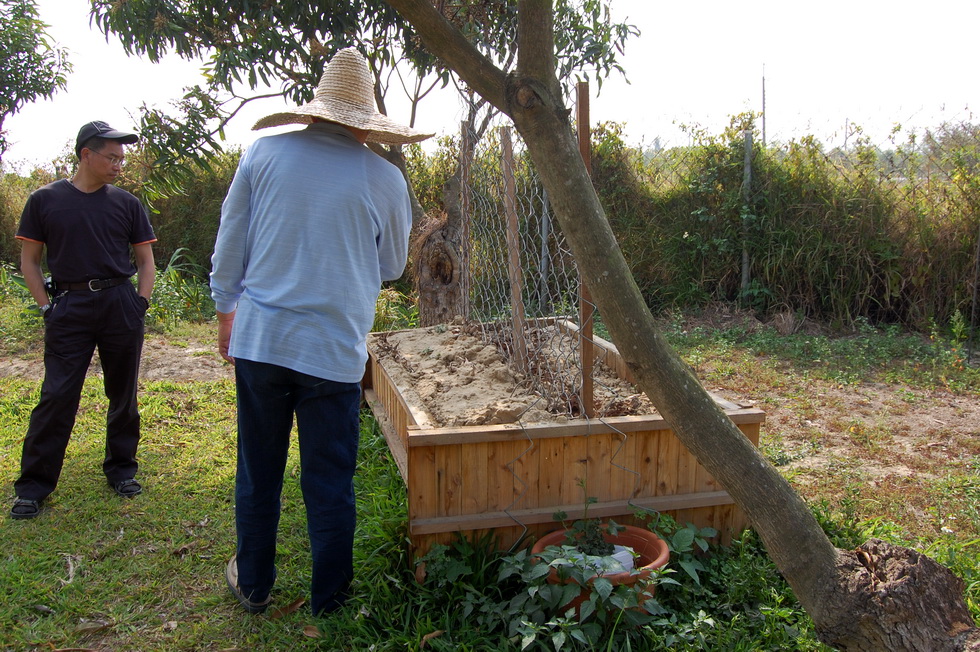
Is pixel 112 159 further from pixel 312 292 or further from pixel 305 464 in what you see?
pixel 305 464

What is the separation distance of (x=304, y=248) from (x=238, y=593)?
1385mm

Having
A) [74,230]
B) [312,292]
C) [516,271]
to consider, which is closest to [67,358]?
[74,230]

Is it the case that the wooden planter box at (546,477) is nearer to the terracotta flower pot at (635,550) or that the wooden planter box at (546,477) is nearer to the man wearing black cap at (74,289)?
the terracotta flower pot at (635,550)

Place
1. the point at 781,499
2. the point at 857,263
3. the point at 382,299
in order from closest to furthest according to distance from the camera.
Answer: the point at 781,499 → the point at 382,299 → the point at 857,263

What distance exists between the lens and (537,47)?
2.00m

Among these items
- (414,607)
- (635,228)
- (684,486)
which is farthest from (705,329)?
(414,607)

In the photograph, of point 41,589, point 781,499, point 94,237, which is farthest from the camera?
point 94,237

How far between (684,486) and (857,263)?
576 centimetres

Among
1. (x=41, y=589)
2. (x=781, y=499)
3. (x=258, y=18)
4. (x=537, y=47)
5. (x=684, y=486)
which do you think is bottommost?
(x=41, y=589)

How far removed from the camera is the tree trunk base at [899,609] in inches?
68.0

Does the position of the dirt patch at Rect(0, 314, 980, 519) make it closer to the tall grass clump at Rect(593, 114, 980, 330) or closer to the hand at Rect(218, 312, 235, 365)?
the hand at Rect(218, 312, 235, 365)

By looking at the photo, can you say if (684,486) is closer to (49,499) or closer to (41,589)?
(41,589)

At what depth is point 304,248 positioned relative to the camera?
91.6 inches

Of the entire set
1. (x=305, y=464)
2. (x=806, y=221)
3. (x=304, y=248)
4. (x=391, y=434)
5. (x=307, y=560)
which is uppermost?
(x=806, y=221)
